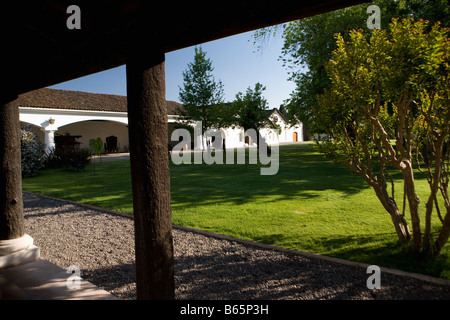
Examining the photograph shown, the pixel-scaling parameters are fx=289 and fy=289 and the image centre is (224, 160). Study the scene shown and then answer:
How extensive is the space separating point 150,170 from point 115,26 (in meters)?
1.15

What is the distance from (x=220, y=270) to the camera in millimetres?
4039

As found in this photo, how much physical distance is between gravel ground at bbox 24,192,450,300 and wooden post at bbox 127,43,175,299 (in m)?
1.28

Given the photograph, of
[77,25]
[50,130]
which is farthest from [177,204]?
[50,130]

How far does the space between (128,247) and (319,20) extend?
57.9 feet

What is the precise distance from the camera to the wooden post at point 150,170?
2133mm

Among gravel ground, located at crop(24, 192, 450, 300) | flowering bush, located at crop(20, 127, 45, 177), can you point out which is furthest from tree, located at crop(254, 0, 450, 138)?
flowering bush, located at crop(20, 127, 45, 177)

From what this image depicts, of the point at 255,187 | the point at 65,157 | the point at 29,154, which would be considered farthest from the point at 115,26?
the point at 65,157

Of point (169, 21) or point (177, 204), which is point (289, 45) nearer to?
point (177, 204)

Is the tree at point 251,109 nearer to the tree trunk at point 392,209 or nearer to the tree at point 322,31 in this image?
the tree at point 322,31

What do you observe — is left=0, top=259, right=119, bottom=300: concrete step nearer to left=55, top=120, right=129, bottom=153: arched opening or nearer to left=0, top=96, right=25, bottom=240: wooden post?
left=0, top=96, right=25, bottom=240: wooden post

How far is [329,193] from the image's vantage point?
888 cm

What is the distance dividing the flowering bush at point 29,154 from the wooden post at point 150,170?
15.7 meters

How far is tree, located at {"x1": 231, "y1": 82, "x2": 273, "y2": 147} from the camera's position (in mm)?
25109

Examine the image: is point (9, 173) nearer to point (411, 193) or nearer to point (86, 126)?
point (411, 193)
